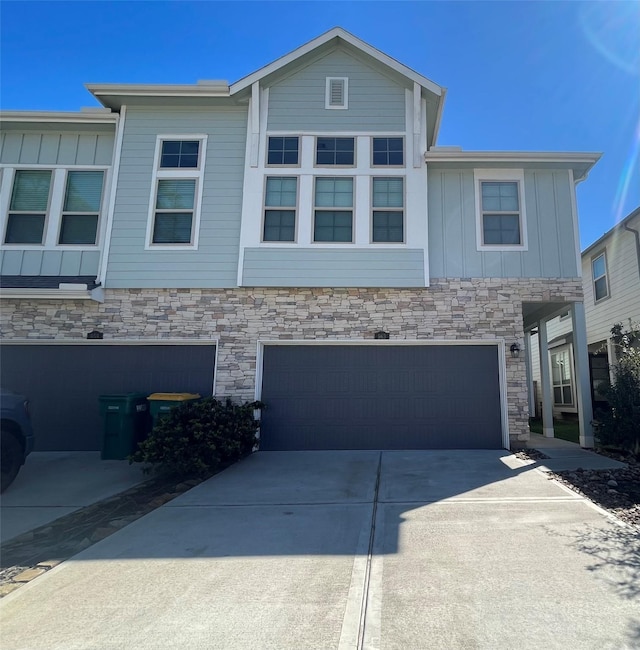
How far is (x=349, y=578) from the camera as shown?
10.4ft

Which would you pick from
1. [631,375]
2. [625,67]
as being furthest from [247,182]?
[631,375]

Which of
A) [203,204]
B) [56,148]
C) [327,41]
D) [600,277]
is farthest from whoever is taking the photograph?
[600,277]

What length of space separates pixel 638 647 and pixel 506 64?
31.3ft

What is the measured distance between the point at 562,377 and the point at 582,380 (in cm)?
749

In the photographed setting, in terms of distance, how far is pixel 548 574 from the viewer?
3176 mm

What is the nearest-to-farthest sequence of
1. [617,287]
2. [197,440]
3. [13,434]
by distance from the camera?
[13,434] < [197,440] < [617,287]

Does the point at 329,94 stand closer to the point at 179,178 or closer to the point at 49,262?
the point at 179,178

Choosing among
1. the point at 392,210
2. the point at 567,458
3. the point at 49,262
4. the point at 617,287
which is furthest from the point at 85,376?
the point at 617,287

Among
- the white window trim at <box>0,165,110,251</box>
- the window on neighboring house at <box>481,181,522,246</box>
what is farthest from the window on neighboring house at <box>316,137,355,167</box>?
the white window trim at <box>0,165,110,251</box>

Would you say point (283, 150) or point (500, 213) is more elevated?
point (283, 150)

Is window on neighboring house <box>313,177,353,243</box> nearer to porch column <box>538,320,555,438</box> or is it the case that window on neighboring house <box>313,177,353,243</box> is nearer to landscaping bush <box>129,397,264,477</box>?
landscaping bush <box>129,397,264,477</box>

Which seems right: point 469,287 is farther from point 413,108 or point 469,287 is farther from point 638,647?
point 638,647

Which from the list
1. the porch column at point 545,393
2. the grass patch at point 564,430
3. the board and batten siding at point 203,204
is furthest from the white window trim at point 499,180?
the board and batten siding at point 203,204

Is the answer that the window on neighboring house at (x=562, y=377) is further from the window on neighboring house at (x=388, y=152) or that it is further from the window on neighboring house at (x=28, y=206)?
the window on neighboring house at (x=28, y=206)
